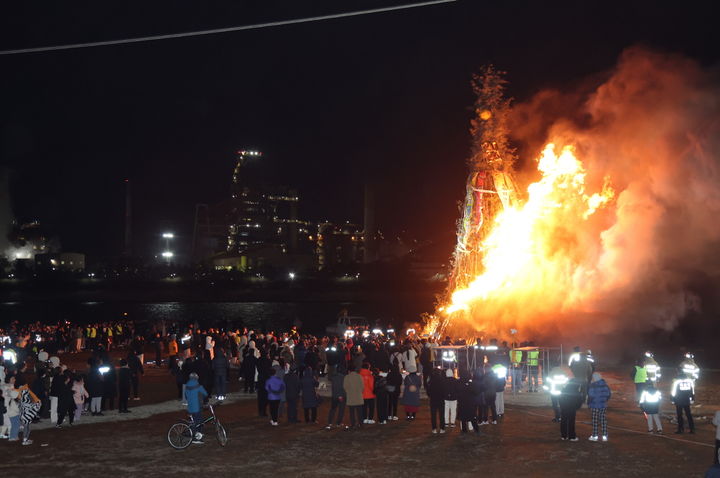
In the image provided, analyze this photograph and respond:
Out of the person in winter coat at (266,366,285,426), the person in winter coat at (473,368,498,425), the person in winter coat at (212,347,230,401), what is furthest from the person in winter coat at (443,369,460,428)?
the person in winter coat at (212,347,230,401)

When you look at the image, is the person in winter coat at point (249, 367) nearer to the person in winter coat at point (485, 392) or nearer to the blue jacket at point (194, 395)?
the blue jacket at point (194, 395)

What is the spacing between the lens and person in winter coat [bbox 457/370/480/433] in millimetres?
14453

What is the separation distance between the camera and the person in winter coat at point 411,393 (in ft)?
51.4

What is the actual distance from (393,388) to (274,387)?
8.73 ft

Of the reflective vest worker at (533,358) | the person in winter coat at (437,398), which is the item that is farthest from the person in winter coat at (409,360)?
the person in winter coat at (437,398)

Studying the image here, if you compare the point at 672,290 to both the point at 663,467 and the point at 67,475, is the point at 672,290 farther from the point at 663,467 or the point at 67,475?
the point at 67,475

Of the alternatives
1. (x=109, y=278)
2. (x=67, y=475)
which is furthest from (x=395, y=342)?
(x=109, y=278)

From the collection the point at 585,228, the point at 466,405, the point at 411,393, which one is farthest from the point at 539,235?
the point at 466,405

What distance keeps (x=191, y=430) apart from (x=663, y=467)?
8.39 meters

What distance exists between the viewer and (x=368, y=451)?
512 inches

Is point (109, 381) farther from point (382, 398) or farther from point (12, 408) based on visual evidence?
point (382, 398)

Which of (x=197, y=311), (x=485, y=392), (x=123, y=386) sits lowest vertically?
(x=123, y=386)

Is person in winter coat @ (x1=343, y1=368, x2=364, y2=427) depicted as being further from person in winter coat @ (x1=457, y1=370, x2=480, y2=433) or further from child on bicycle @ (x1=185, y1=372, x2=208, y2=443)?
child on bicycle @ (x1=185, y1=372, x2=208, y2=443)

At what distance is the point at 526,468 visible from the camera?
11.6m
